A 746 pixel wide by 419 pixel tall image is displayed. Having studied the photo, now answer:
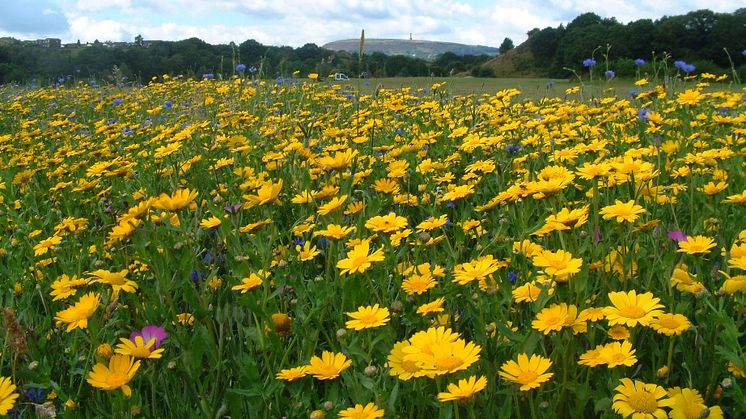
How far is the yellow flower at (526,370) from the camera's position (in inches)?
44.5

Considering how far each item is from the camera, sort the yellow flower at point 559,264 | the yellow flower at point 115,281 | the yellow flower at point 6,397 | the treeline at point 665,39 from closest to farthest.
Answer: the yellow flower at point 6,397
the yellow flower at point 559,264
the yellow flower at point 115,281
the treeline at point 665,39

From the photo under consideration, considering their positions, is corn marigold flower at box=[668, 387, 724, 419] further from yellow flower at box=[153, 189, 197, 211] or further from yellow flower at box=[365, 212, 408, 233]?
yellow flower at box=[153, 189, 197, 211]

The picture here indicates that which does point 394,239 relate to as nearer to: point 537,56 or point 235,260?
point 235,260

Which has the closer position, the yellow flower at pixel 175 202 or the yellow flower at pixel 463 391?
the yellow flower at pixel 463 391

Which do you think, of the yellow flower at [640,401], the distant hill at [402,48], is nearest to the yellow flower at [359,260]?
the yellow flower at [640,401]

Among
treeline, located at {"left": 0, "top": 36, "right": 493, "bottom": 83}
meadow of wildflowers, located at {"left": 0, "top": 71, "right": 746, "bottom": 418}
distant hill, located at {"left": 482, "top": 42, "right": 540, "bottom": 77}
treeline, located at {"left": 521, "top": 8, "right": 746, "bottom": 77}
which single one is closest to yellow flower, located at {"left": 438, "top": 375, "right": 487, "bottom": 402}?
meadow of wildflowers, located at {"left": 0, "top": 71, "right": 746, "bottom": 418}

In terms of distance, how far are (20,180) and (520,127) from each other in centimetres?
278

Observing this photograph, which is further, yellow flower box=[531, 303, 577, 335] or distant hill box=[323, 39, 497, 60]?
distant hill box=[323, 39, 497, 60]

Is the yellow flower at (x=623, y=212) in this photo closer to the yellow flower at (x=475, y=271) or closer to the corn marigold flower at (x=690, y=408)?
the yellow flower at (x=475, y=271)

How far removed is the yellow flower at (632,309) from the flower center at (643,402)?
148 millimetres

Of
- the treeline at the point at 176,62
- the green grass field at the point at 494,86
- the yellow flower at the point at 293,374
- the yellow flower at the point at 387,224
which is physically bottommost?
the yellow flower at the point at 293,374

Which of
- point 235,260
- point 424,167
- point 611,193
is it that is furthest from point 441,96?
point 235,260

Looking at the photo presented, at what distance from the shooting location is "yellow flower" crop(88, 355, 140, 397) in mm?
1164

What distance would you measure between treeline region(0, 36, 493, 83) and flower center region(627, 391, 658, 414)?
17.8ft
